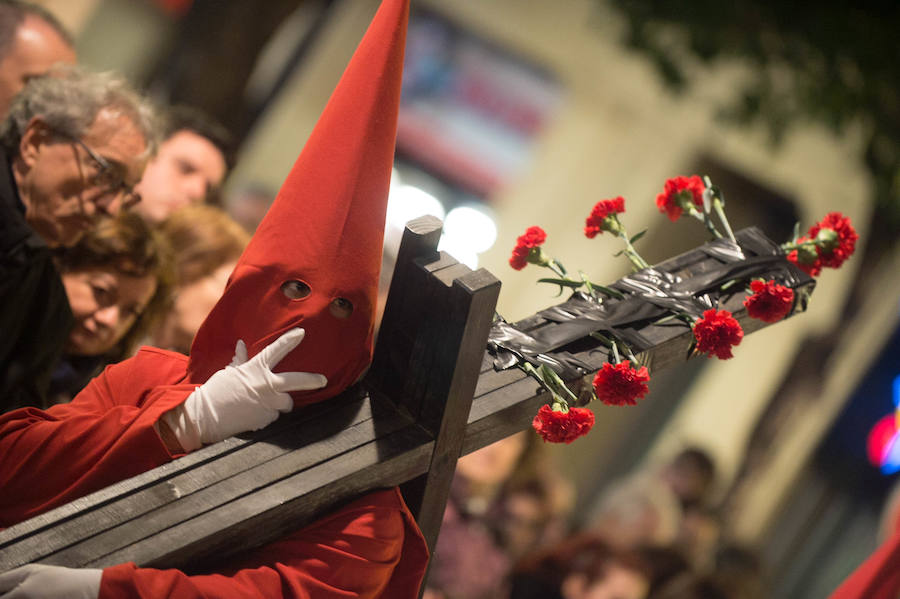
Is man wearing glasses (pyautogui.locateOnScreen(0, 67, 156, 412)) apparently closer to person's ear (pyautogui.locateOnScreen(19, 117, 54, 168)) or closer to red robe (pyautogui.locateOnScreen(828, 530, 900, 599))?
person's ear (pyautogui.locateOnScreen(19, 117, 54, 168))

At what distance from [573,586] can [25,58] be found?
2.13 metres

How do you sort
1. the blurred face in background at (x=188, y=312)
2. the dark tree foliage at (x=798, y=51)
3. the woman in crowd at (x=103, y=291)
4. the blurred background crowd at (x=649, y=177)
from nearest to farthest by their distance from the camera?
the woman in crowd at (x=103, y=291) < the blurred face in background at (x=188, y=312) < the blurred background crowd at (x=649, y=177) < the dark tree foliage at (x=798, y=51)

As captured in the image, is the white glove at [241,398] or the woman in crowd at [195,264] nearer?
the white glove at [241,398]

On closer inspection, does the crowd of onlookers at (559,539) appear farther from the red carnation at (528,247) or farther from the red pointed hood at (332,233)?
the red pointed hood at (332,233)

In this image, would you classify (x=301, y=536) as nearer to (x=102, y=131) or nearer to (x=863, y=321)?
(x=102, y=131)

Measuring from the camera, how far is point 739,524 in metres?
6.07

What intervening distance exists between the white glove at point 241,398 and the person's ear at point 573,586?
6.20 ft

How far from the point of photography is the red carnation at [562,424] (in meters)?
1.30

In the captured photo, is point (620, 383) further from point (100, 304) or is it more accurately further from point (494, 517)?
point (494, 517)

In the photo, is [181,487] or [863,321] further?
[863,321]

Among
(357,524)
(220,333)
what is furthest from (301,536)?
(220,333)

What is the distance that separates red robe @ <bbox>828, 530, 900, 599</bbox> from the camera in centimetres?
153

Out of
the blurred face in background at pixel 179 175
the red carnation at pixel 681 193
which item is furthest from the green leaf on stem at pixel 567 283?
the blurred face in background at pixel 179 175

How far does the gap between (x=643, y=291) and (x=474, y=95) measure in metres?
4.57
